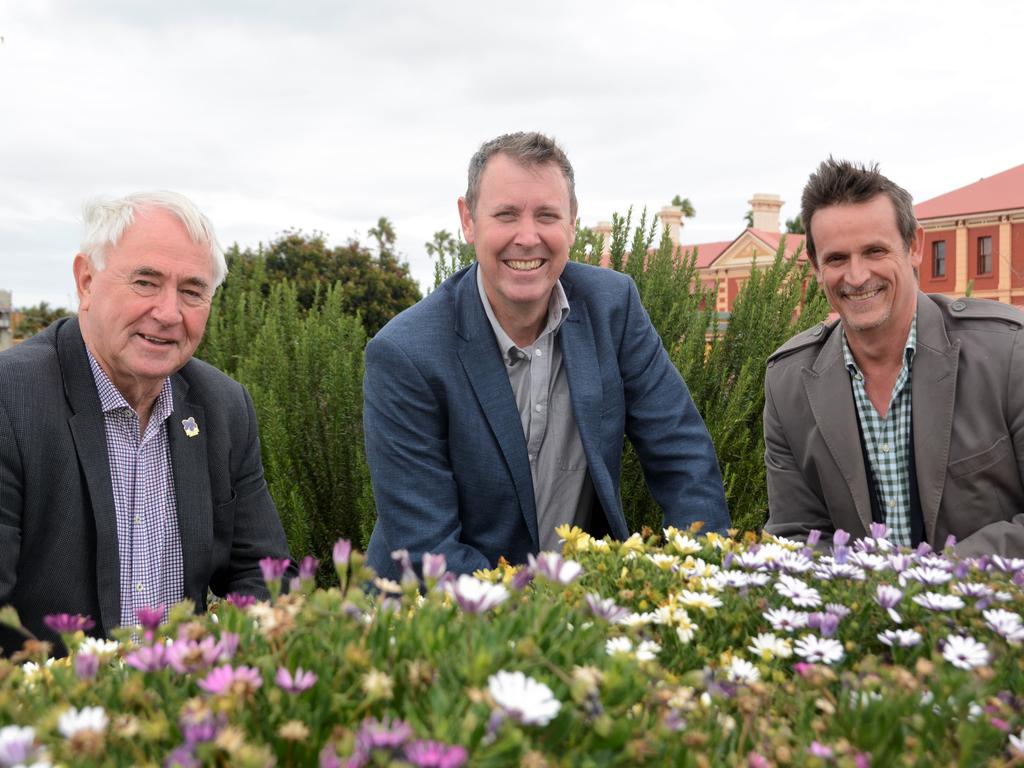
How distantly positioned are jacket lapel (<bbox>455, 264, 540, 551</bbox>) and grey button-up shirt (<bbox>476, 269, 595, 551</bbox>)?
62 mm

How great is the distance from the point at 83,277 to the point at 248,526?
3.12ft

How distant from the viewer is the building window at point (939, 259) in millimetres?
47350

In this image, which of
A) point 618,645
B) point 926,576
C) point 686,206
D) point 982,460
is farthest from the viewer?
point 686,206

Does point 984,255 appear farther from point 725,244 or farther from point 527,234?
point 527,234

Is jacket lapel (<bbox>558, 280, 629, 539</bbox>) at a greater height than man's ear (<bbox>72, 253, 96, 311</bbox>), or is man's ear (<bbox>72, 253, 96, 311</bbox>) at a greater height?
man's ear (<bbox>72, 253, 96, 311</bbox>)

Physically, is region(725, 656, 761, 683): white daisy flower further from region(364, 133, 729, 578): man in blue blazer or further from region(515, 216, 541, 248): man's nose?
region(515, 216, 541, 248): man's nose

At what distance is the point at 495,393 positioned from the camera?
11.0ft

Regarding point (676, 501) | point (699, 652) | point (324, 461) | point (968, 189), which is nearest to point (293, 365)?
point (324, 461)

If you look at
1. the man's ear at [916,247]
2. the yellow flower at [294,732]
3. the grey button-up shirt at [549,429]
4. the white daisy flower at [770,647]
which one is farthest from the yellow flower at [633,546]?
the man's ear at [916,247]

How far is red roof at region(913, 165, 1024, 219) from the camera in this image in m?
45.5

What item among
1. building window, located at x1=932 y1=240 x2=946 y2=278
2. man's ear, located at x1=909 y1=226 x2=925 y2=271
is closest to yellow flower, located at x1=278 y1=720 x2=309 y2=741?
man's ear, located at x1=909 y1=226 x2=925 y2=271

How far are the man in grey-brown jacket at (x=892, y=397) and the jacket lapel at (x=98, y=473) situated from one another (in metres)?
2.13

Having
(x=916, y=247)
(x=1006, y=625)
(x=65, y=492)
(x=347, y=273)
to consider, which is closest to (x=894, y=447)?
(x=916, y=247)

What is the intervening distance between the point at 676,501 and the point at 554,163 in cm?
120
